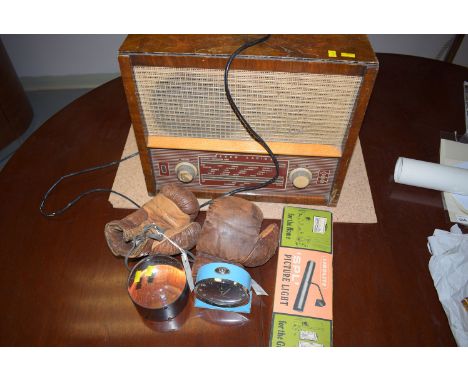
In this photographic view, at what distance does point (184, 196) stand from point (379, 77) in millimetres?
875

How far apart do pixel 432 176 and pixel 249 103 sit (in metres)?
0.51

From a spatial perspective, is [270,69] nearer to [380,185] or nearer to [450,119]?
[380,185]

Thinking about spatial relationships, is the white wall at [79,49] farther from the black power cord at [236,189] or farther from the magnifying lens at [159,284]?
the magnifying lens at [159,284]

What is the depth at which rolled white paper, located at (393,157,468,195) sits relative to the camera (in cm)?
89

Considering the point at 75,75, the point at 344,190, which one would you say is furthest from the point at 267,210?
the point at 75,75

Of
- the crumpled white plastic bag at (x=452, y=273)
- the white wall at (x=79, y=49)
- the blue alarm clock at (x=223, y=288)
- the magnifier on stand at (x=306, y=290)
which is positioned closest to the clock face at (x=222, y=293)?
the blue alarm clock at (x=223, y=288)

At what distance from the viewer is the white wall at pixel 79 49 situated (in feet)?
6.59

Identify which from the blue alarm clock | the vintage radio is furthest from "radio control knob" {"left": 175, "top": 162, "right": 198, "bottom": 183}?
the blue alarm clock

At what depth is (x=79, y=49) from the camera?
2.05m

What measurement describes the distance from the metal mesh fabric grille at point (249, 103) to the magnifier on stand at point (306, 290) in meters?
0.27

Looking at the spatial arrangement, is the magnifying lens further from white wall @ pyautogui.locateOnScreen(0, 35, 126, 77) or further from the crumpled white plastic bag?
white wall @ pyautogui.locateOnScreen(0, 35, 126, 77)

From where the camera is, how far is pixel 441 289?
0.74 m

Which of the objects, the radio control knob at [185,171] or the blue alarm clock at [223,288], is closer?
the blue alarm clock at [223,288]

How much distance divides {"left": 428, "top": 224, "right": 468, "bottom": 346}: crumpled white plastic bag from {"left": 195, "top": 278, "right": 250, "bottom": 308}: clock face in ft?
1.32
